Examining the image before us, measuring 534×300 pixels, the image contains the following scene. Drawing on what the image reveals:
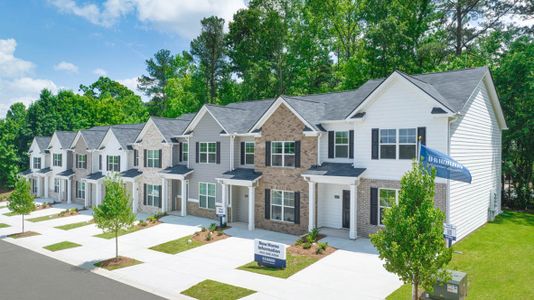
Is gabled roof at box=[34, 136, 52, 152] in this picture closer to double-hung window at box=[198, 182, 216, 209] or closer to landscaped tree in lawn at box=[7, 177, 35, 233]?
landscaped tree in lawn at box=[7, 177, 35, 233]

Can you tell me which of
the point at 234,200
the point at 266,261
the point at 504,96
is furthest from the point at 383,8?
the point at 266,261

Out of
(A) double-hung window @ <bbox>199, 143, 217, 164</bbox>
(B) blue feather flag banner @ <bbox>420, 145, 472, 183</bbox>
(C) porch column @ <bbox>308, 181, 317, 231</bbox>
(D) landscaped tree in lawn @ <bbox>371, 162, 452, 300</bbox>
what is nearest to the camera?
(D) landscaped tree in lawn @ <bbox>371, 162, 452, 300</bbox>

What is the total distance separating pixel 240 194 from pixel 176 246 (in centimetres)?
717

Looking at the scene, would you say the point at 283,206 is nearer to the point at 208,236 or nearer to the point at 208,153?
the point at 208,236

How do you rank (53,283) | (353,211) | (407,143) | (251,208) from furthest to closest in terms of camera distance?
(251,208) < (353,211) < (407,143) < (53,283)

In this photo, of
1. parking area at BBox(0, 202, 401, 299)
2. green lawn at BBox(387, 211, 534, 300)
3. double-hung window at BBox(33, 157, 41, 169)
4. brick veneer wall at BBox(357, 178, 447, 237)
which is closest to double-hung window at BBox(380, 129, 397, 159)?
brick veneer wall at BBox(357, 178, 447, 237)

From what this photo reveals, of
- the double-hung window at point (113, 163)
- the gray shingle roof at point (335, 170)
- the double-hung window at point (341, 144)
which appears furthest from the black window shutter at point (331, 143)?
the double-hung window at point (113, 163)

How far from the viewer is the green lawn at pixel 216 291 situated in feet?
43.2

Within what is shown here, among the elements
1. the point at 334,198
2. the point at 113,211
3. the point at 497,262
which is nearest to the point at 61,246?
the point at 113,211

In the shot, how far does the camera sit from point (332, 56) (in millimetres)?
48000

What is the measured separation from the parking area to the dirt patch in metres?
0.56

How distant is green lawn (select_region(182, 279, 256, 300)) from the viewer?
13.2m

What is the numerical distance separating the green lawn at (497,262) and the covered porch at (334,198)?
5635mm

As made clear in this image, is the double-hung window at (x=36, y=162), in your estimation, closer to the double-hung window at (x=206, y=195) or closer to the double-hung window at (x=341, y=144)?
the double-hung window at (x=206, y=195)
